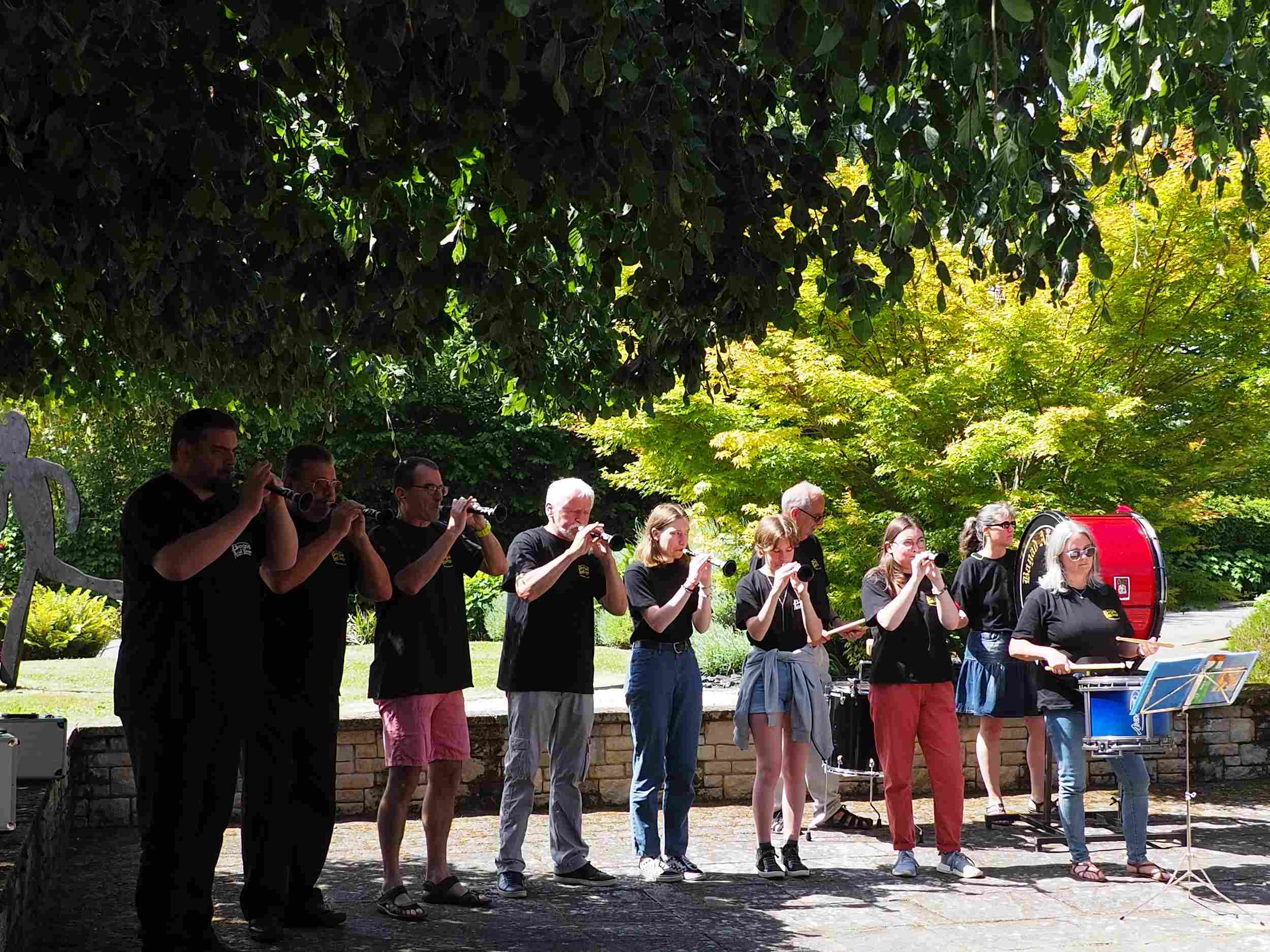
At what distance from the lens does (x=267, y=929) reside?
17.6 ft

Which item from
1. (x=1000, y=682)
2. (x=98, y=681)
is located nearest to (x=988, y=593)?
(x=1000, y=682)

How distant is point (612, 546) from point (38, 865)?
9.09 ft

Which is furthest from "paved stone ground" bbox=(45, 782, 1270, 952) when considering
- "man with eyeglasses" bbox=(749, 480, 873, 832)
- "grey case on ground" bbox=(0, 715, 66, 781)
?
"grey case on ground" bbox=(0, 715, 66, 781)

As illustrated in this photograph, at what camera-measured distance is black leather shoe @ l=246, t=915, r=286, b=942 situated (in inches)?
212

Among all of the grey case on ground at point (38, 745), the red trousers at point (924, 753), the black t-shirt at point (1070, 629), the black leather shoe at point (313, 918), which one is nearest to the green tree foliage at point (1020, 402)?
the black t-shirt at point (1070, 629)

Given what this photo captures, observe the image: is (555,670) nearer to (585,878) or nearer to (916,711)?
(585,878)

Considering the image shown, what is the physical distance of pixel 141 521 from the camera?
477cm

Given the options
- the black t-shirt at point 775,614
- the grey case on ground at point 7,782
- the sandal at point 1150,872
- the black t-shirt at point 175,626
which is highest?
the black t-shirt at point 775,614

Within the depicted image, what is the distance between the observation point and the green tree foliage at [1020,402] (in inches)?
380

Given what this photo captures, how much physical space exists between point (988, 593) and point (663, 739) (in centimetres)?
242

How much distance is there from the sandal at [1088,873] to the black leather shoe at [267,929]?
375 cm

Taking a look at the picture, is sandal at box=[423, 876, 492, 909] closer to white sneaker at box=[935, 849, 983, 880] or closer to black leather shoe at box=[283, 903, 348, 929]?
black leather shoe at box=[283, 903, 348, 929]

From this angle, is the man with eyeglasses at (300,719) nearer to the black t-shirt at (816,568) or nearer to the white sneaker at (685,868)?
the white sneaker at (685,868)

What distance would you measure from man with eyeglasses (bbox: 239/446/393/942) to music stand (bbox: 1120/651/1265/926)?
348cm
